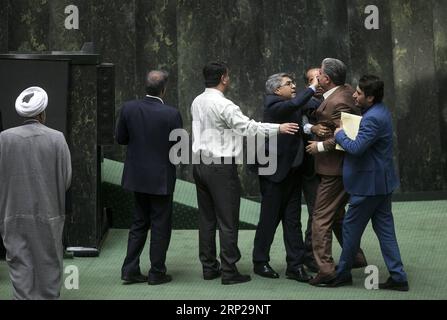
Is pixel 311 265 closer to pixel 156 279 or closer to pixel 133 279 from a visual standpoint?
pixel 156 279

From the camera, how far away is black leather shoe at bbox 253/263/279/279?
7.23 meters

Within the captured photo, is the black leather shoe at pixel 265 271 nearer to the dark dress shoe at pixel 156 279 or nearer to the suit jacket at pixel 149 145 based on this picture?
the dark dress shoe at pixel 156 279

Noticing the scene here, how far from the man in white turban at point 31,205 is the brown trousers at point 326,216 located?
6.14 ft

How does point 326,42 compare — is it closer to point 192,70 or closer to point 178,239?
point 192,70

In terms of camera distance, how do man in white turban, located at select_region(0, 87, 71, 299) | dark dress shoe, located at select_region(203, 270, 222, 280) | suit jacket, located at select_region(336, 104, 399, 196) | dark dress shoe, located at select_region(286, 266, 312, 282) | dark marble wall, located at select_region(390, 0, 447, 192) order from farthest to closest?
dark marble wall, located at select_region(390, 0, 447, 192) → dark dress shoe, located at select_region(203, 270, 222, 280) → dark dress shoe, located at select_region(286, 266, 312, 282) → suit jacket, located at select_region(336, 104, 399, 196) → man in white turban, located at select_region(0, 87, 71, 299)

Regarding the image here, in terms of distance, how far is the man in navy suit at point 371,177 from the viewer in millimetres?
6586

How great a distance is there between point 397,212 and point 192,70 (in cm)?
266

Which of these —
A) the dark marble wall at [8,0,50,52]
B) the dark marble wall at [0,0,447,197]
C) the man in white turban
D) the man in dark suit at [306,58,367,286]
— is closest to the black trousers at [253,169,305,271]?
the man in dark suit at [306,58,367,286]

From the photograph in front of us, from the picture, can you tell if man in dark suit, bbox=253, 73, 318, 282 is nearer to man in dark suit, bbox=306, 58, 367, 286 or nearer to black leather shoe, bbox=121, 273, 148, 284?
man in dark suit, bbox=306, 58, 367, 286

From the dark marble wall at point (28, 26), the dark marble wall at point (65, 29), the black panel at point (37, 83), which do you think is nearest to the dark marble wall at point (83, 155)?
the black panel at point (37, 83)

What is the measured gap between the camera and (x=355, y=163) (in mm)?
6672

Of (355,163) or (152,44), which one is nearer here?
(355,163)

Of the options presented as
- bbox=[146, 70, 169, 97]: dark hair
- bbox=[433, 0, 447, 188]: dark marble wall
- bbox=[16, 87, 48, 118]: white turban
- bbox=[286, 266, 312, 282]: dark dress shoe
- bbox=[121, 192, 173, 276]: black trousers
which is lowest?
bbox=[286, 266, 312, 282]: dark dress shoe

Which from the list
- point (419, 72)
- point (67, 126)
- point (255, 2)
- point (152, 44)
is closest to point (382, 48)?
point (419, 72)
